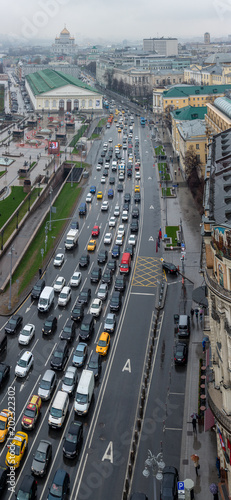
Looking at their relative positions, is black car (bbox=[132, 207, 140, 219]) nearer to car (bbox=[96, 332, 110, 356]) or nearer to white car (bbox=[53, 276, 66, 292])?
white car (bbox=[53, 276, 66, 292])

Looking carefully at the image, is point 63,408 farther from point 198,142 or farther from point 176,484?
point 198,142

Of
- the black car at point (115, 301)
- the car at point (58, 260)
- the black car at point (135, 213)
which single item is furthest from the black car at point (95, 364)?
the black car at point (135, 213)

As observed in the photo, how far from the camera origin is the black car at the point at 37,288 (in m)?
56.3

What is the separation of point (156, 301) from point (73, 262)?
14.7m

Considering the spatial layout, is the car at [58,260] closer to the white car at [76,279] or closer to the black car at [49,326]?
the white car at [76,279]

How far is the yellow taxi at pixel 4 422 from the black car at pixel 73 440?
4507 millimetres

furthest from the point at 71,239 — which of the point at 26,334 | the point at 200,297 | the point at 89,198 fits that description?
the point at 200,297

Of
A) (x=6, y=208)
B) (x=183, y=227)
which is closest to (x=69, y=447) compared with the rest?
(x=183, y=227)

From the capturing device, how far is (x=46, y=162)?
11219cm

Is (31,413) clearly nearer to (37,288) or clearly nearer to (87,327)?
(87,327)

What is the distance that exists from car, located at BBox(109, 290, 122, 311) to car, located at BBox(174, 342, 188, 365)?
975cm

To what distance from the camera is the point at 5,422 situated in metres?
37.2

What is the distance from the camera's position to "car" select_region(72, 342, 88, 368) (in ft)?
148

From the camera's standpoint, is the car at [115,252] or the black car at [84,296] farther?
the car at [115,252]
